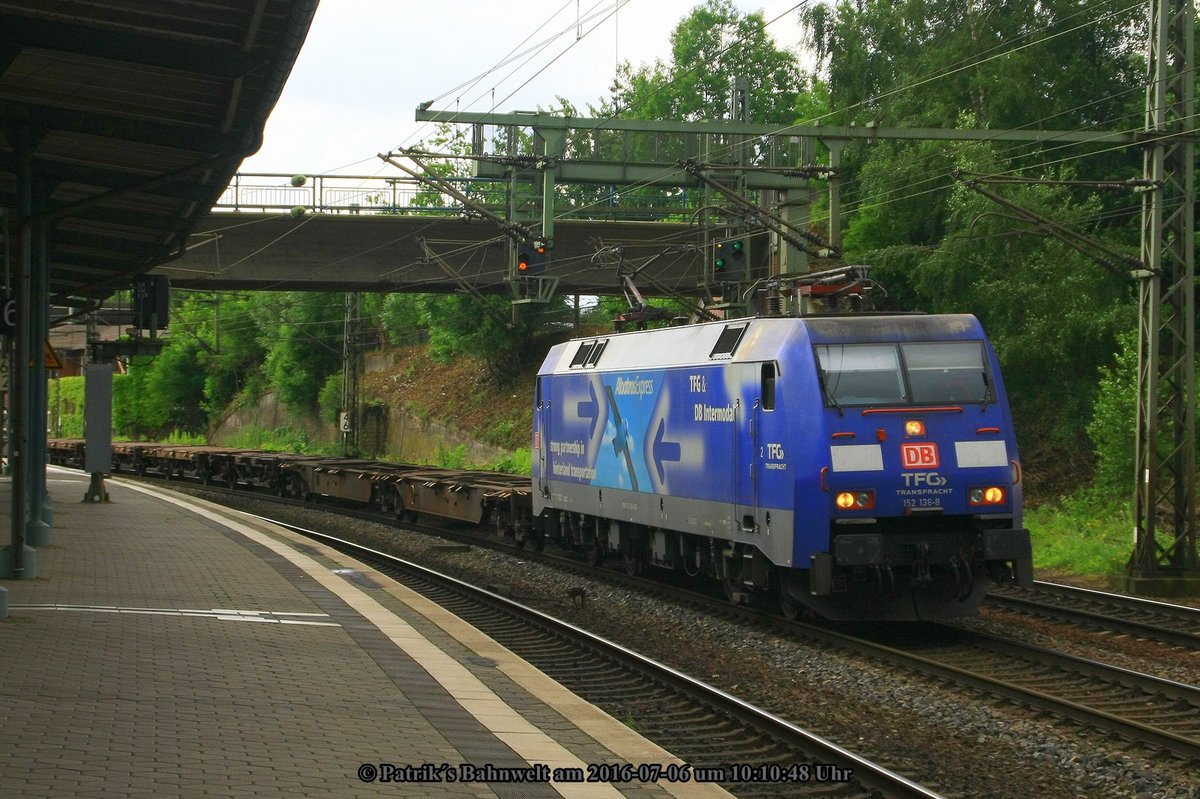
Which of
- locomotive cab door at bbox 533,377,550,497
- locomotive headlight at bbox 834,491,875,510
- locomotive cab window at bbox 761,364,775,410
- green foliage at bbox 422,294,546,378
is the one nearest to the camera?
locomotive headlight at bbox 834,491,875,510

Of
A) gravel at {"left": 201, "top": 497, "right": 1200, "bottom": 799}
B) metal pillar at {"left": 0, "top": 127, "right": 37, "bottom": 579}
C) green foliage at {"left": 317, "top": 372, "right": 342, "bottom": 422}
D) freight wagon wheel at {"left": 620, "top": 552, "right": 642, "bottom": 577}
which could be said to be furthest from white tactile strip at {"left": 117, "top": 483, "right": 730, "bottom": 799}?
green foliage at {"left": 317, "top": 372, "right": 342, "bottom": 422}

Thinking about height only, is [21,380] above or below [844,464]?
above

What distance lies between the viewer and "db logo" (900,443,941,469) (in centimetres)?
1235

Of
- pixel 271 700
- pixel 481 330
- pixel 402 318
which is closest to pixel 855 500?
pixel 271 700

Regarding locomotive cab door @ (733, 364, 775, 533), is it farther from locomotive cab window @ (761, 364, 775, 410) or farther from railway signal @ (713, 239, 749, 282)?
railway signal @ (713, 239, 749, 282)

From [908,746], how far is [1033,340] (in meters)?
21.5

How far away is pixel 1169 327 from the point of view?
56.4 feet

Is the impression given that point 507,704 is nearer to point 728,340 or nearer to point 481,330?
point 728,340

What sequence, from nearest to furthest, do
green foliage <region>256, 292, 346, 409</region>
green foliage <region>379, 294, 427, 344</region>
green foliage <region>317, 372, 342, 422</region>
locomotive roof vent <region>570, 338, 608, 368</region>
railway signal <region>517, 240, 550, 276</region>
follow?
locomotive roof vent <region>570, 338, 608, 368</region>, railway signal <region>517, 240, 550, 276</region>, green foliage <region>379, 294, 427, 344</region>, green foliage <region>317, 372, 342, 422</region>, green foliage <region>256, 292, 346, 409</region>

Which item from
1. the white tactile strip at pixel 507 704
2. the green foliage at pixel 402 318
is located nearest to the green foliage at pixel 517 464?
the green foliage at pixel 402 318

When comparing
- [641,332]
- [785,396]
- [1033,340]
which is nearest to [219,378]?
[1033,340]

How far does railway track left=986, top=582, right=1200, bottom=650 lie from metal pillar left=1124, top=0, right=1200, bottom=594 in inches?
36.3

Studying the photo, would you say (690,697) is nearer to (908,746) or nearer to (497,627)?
(908,746)

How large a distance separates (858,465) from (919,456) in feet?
2.01
